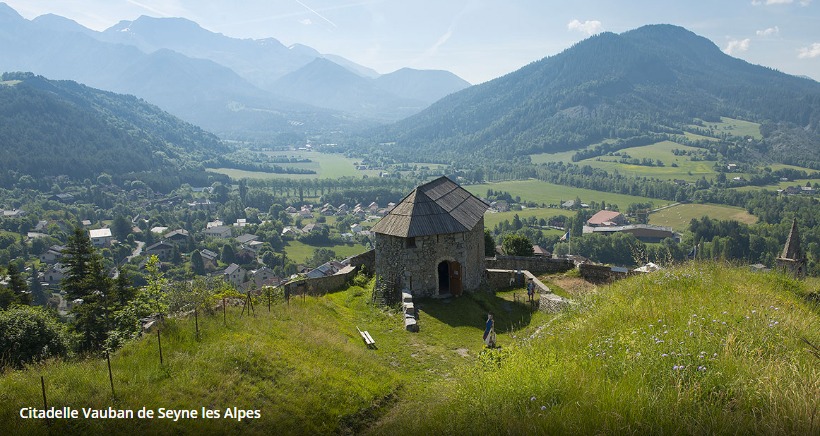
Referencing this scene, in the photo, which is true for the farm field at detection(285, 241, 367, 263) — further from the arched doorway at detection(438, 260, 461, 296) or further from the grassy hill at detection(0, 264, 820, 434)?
the grassy hill at detection(0, 264, 820, 434)

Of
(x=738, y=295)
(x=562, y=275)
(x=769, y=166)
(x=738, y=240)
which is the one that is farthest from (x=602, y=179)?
(x=738, y=295)

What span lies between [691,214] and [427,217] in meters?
124

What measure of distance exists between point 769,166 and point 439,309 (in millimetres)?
229749

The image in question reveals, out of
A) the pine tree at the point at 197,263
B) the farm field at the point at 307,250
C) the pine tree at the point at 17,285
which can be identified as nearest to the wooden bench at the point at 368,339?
the pine tree at the point at 17,285

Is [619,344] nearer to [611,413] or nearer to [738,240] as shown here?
[611,413]

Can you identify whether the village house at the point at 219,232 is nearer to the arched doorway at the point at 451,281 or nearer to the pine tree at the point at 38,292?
the pine tree at the point at 38,292

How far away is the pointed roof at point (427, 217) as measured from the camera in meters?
21.5

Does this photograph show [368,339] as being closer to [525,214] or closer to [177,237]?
[177,237]

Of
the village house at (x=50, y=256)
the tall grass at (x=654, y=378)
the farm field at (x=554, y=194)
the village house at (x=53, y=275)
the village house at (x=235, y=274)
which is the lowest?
the village house at (x=235, y=274)

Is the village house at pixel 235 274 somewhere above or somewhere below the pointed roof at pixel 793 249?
below

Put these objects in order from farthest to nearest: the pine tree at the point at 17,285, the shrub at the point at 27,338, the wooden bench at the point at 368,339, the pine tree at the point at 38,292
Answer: the pine tree at the point at 38,292, the pine tree at the point at 17,285, the shrub at the point at 27,338, the wooden bench at the point at 368,339

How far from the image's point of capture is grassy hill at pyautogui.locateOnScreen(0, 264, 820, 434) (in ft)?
21.0

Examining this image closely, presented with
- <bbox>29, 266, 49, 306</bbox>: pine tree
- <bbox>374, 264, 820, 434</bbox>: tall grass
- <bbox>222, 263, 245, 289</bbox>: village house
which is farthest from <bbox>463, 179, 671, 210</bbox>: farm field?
<bbox>374, 264, 820, 434</bbox>: tall grass

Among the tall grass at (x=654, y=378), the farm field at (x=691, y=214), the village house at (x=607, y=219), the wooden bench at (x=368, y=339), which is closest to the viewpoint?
the tall grass at (x=654, y=378)
